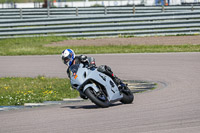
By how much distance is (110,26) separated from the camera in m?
25.0

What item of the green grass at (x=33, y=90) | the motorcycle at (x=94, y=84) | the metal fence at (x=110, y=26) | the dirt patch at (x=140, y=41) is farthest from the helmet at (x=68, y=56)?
the metal fence at (x=110, y=26)

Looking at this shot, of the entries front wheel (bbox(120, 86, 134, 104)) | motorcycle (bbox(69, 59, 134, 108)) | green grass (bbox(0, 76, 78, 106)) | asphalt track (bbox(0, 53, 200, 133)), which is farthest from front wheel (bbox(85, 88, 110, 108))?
green grass (bbox(0, 76, 78, 106))

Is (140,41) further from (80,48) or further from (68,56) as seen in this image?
(68,56)

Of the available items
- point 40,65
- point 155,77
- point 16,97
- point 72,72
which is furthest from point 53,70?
point 72,72

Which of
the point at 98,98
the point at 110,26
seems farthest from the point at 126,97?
the point at 110,26

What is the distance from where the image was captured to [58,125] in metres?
7.36

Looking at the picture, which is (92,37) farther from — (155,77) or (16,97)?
(16,97)

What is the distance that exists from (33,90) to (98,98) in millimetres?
3710

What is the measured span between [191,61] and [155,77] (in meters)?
3.35

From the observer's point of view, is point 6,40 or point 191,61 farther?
point 6,40

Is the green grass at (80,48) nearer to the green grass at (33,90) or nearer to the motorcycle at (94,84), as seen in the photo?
the green grass at (33,90)

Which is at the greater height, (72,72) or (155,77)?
(72,72)

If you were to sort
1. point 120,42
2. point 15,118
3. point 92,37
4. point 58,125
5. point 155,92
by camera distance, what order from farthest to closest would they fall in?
point 92,37 → point 120,42 → point 155,92 → point 15,118 → point 58,125

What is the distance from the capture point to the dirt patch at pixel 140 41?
73.6 ft
